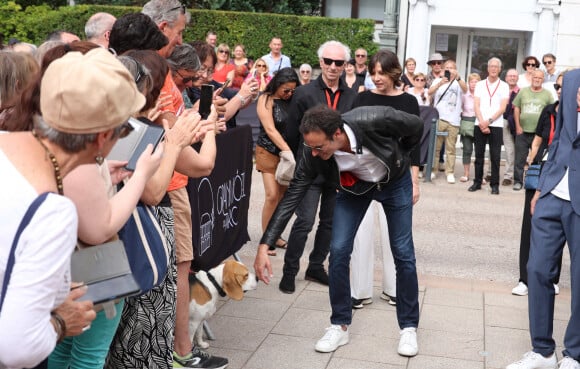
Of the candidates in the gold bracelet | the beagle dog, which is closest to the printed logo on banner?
the beagle dog

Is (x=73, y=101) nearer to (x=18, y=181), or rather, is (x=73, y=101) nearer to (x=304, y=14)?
(x=18, y=181)

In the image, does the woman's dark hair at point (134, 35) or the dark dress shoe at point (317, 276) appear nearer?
the woman's dark hair at point (134, 35)

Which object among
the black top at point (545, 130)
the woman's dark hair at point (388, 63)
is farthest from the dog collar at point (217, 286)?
the black top at point (545, 130)

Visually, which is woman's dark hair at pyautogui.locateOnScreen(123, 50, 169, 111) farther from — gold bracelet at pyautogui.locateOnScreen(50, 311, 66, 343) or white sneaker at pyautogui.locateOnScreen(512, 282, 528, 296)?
white sneaker at pyautogui.locateOnScreen(512, 282, 528, 296)

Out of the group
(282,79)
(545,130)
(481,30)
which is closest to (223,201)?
(282,79)

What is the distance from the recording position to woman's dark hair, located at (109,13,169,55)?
4.48 meters

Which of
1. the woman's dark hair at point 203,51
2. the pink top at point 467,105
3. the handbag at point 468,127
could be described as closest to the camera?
the woman's dark hair at point 203,51

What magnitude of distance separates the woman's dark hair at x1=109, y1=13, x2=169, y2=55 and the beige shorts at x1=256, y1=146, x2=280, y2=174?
3.25 m

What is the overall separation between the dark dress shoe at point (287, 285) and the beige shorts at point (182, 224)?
1989 millimetres

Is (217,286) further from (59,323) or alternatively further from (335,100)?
(59,323)

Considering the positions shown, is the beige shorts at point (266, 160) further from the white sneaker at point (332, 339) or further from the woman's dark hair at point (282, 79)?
the white sneaker at point (332, 339)

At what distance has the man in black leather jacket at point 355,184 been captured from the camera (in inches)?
192

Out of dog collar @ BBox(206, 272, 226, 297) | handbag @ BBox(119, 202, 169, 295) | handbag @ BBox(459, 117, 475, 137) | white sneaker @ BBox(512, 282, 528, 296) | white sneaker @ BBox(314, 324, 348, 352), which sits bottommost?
white sneaker @ BBox(512, 282, 528, 296)

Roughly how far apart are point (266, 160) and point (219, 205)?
2026 millimetres
